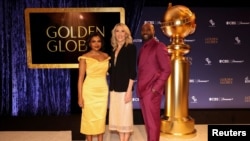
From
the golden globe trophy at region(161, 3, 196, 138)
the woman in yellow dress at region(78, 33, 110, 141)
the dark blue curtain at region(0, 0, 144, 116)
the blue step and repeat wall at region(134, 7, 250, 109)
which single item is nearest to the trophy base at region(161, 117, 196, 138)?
the golden globe trophy at region(161, 3, 196, 138)

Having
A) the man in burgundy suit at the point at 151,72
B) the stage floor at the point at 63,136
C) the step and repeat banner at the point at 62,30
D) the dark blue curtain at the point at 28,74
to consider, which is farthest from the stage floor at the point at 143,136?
the step and repeat banner at the point at 62,30

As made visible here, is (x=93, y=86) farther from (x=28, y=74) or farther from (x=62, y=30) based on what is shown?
(x=28, y=74)

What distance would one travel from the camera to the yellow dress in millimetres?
3352

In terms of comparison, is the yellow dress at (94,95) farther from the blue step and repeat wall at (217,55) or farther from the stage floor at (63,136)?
the blue step and repeat wall at (217,55)

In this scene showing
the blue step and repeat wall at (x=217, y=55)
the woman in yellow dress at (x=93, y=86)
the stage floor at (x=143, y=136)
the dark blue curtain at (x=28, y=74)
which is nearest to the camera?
the woman in yellow dress at (x=93, y=86)

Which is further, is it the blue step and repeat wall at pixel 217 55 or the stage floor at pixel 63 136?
the blue step and repeat wall at pixel 217 55

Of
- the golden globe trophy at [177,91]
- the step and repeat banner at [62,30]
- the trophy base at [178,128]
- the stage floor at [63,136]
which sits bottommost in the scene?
the stage floor at [63,136]

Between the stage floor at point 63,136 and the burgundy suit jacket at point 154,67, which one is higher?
the burgundy suit jacket at point 154,67

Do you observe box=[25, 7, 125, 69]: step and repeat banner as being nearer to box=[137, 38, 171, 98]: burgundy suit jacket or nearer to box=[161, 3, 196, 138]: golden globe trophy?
box=[161, 3, 196, 138]: golden globe trophy

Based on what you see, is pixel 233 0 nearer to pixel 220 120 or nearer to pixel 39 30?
pixel 220 120

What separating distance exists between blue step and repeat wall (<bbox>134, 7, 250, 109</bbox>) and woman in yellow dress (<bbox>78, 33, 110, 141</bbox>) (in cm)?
170

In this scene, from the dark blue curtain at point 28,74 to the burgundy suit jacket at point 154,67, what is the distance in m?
1.50

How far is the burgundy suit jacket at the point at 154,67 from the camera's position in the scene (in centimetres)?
344

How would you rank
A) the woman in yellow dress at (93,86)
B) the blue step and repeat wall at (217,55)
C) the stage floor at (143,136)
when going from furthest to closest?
1. the blue step and repeat wall at (217,55)
2. the stage floor at (143,136)
3. the woman in yellow dress at (93,86)
